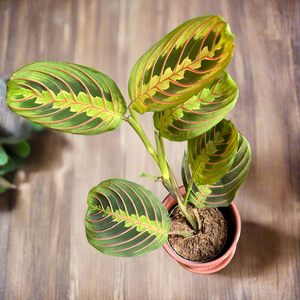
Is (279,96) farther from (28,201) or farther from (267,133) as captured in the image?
(28,201)

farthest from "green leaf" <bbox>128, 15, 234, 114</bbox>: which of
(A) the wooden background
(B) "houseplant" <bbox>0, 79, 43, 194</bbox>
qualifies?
(B) "houseplant" <bbox>0, 79, 43, 194</bbox>

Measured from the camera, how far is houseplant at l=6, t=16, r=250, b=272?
386 millimetres

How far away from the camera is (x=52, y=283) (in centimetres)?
94

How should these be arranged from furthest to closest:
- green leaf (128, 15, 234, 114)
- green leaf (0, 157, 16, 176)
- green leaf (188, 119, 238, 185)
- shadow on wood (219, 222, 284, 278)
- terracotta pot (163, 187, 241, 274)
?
green leaf (0, 157, 16, 176)
shadow on wood (219, 222, 284, 278)
terracotta pot (163, 187, 241, 274)
green leaf (188, 119, 238, 185)
green leaf (128, 15, 234, 114)

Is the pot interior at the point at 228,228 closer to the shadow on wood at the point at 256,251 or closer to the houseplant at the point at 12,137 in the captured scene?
the shadow on wood at the point at 256,251

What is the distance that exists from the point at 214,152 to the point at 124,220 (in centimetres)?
21

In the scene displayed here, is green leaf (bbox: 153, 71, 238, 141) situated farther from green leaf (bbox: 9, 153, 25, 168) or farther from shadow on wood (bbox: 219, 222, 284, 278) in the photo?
green leaf (bbox: 9, 153, 25, 168)

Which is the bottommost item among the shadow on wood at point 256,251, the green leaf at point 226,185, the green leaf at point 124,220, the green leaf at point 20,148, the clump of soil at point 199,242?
the shadow on wood at point 256,251

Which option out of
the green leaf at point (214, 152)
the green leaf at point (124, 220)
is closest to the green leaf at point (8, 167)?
the green leaf at point (124, 220)

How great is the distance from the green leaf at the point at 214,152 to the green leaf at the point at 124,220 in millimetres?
106

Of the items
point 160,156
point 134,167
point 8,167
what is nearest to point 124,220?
point 160,156


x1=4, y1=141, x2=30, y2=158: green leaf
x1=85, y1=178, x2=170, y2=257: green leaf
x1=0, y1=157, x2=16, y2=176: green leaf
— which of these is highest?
x1=4, y1=141, x2=30, y2=158: green leaf

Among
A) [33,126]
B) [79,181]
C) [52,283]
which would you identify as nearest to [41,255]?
[52,283]

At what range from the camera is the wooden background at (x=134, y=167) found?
0.87 meters
